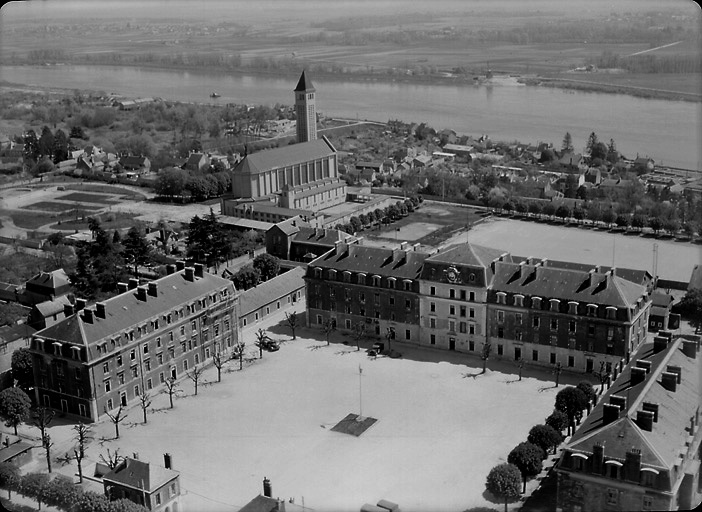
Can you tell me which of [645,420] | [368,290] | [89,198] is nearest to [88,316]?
[368,290]

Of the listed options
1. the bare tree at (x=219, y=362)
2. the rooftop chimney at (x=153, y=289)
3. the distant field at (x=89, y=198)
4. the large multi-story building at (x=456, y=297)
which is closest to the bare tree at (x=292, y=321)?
the bare tree at (x=219, y=362)

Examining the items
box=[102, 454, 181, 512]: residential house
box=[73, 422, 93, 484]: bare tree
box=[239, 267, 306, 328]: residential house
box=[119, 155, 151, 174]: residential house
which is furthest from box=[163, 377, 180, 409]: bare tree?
box=[119, 155, 151, 174]: residential house

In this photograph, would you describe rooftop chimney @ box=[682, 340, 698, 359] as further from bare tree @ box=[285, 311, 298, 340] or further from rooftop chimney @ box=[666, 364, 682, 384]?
bare tree @ box=[285, 311, 298, 340]

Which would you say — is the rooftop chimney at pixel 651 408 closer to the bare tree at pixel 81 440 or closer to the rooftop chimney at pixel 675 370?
the rooftop chimney at pixel 675 370

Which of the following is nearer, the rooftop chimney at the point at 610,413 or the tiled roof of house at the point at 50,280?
the rooftop chimney at the point at 610,413

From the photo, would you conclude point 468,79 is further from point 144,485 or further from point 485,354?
point 144,485
